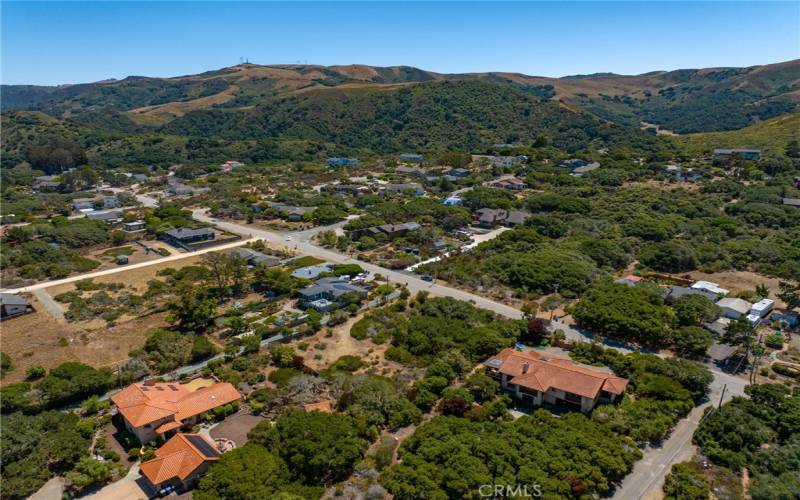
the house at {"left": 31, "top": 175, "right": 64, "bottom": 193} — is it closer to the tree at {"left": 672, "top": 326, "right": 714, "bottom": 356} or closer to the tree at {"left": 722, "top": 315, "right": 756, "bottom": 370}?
the tree at {"left": 672, "top": 326, "right": 714, "bottom": 356}

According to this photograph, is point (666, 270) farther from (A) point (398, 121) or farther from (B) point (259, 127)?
(B) point (259, 127)

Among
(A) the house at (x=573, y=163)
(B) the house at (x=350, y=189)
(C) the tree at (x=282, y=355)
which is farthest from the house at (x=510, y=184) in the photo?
(C) the tree at (x=282, y=355)

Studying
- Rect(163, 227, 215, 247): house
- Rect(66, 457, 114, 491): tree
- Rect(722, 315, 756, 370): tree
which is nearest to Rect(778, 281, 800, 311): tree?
Rect(722, 315, 756, 370): tree

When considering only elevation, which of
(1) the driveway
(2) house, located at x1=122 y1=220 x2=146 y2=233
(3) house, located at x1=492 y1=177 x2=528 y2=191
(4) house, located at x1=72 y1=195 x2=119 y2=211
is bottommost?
(1) the driveway

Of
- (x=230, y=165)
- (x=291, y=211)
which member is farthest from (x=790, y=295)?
(x=230, y=165)

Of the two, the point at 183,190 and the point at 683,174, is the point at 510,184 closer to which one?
the point at 683,174
